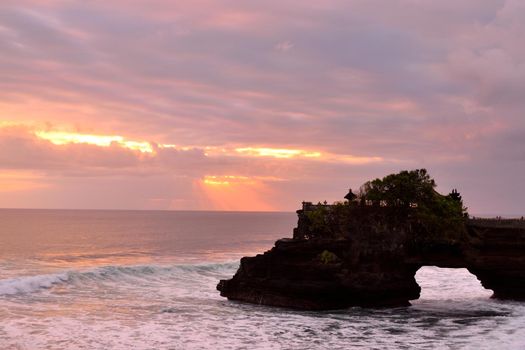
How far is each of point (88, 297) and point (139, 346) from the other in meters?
14.9

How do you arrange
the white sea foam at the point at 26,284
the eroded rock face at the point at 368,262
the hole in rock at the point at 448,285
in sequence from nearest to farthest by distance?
the eroded rock face at the point at 368,262 → the white sea foam at the point at 26,284 → the hole in rock at the point at 448,285

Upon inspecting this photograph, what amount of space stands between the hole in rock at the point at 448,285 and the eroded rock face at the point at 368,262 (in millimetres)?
4410

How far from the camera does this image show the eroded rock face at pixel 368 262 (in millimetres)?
33219

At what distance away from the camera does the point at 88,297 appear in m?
37.5

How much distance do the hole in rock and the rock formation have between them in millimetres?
4386

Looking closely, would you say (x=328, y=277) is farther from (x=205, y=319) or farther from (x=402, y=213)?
(x=205, y=319)

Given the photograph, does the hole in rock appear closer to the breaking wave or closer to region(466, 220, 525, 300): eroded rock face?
region(466, 220, 525, 300): eroded rock face

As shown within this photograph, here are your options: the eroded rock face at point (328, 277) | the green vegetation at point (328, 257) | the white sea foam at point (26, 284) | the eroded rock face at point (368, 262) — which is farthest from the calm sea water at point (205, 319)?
the green vegetation at point (328, 257)

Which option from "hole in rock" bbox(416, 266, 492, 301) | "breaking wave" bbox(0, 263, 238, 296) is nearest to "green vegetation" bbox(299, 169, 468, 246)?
"hole in rock" bbox(416, 266, 492, 301)

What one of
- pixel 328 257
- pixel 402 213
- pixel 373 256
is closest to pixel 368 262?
pixel 373 256

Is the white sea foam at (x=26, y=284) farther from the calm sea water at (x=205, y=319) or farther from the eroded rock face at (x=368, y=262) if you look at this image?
the eroded rock face at (x=368, y=262)

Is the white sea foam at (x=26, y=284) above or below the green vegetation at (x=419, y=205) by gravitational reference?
below

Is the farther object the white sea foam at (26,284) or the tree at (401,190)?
the white sea foam at (26,284)

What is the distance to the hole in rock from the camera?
131 ft
